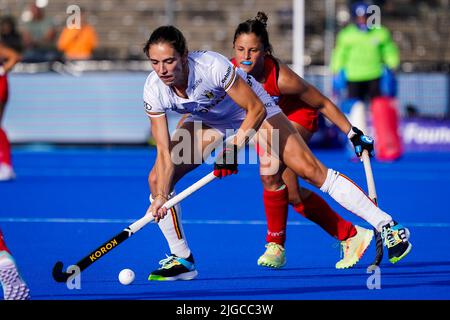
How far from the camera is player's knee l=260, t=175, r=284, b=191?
19.3 ft

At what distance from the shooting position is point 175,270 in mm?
5453

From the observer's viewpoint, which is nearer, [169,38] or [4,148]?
[169,38]

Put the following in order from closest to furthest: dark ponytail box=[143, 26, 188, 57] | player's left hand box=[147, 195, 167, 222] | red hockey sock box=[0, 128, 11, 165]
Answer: dark ponytail box=[143, 26, 188, 57], player's left hand box=[147, 195, 167, 222], red hockey sock box=[0, 128, 11, 165]

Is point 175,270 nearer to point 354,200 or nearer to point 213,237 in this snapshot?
point 354,200

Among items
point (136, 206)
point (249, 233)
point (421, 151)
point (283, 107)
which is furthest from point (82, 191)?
point (421, 151)

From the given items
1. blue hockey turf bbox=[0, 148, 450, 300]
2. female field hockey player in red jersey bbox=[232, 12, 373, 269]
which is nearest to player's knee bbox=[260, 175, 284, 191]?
female field hockey player in red jersey bbox=[232, 12, 373, 269]

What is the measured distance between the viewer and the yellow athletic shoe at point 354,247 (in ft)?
19.0

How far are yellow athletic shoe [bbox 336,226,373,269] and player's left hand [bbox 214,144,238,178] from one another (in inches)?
43.2

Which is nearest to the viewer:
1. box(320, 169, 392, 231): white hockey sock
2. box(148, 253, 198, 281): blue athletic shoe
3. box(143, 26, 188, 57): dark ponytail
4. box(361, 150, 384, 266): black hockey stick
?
box(143, 26, 188, 57): dark ponytail

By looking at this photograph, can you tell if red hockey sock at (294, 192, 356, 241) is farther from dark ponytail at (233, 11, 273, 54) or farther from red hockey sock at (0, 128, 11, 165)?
red hockey sock at (0, 128, 11, 165)

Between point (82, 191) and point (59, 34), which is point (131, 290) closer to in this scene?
point (82, 191)

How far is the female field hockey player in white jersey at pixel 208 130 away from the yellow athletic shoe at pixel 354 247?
50 centimetres

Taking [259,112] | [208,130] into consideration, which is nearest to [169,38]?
[259,112]

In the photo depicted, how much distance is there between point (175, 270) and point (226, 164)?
30.0 inches
